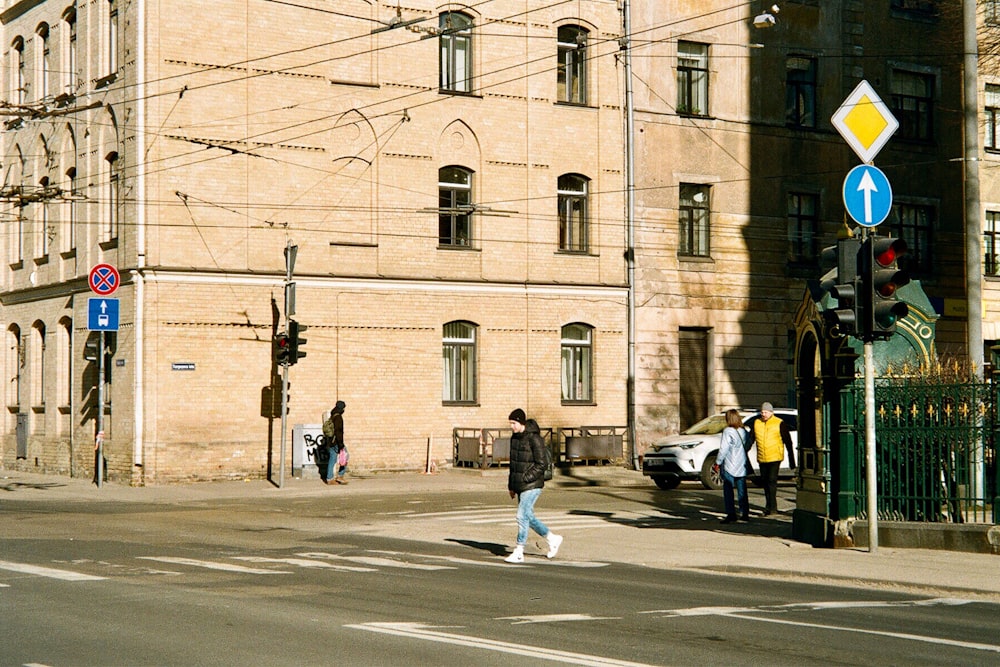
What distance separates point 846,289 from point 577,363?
21363 mm

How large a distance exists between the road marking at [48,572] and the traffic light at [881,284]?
8.48 m

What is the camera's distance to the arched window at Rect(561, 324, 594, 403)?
3700cm

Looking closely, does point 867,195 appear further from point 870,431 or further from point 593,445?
point 593,445

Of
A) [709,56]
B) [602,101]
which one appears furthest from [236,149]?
[709,56]

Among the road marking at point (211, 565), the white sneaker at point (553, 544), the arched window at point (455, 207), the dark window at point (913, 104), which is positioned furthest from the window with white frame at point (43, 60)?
the white sneaker at point (553, 544)

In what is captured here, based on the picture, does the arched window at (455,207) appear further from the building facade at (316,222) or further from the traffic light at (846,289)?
the traffic light at (846,289)

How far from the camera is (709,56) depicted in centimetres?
3856

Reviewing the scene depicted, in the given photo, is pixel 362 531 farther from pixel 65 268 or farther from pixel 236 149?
pixel 65 268

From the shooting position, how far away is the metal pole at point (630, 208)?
37.2 metres

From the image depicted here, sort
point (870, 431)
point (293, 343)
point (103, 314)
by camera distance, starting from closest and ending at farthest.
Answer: point (870, 431) → point (293, 343) → point (103, 314)

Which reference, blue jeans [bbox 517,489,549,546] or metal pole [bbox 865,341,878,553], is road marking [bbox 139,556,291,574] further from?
metal pole [bbox 865,341,878,553]

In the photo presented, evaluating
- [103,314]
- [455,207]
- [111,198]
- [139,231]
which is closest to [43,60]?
[111,198]

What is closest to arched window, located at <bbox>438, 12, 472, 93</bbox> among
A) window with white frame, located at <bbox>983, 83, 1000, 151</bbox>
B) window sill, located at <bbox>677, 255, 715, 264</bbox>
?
window sill, located at <bbox>677, 255, 715, 264</bbox>

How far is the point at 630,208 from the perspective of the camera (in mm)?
37250
